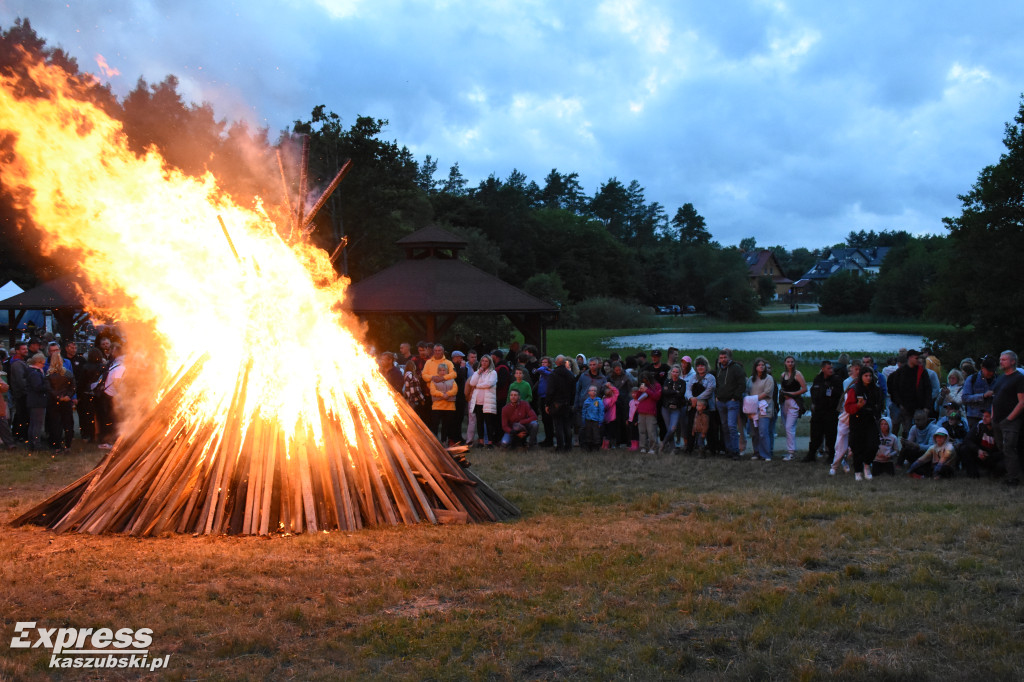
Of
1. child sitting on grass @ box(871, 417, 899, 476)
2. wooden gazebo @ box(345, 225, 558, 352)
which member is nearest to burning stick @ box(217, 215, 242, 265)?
child sitting on grass @ box(871, 417, 899, 476)

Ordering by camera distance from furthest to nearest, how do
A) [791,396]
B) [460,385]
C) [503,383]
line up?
[460,385], [503,383], [791,396]

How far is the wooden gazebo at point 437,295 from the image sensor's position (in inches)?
883

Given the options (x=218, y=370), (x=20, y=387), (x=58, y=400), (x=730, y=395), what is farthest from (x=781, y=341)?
(x=218, y=370)

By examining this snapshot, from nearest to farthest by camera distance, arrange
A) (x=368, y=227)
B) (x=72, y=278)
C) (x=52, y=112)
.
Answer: (x=52, y=112), (x=72, y=278), (x=368, y=227)

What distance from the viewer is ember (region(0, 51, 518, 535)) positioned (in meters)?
8.75

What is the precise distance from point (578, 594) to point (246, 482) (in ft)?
12.8

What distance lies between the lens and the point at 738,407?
14031 mm

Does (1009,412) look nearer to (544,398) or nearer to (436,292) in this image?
(544,398)

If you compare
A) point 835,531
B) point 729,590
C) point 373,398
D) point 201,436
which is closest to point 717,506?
point 835,531

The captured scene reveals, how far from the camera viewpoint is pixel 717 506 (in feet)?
33.2

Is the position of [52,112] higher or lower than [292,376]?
higher

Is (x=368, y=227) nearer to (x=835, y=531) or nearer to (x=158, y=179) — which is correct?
(x=158, y=179)

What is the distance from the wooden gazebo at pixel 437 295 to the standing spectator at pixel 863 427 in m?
11.4

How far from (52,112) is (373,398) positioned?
4736 mm
